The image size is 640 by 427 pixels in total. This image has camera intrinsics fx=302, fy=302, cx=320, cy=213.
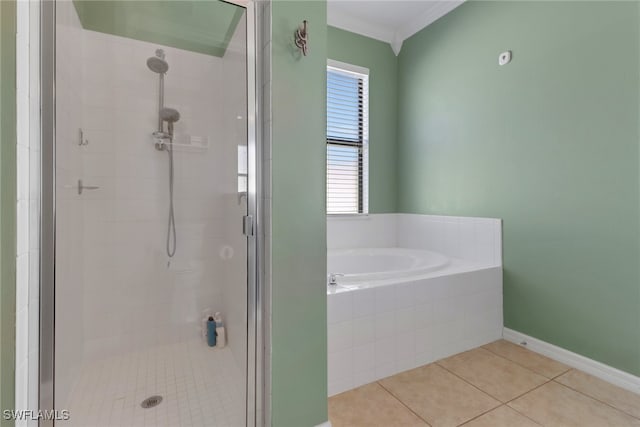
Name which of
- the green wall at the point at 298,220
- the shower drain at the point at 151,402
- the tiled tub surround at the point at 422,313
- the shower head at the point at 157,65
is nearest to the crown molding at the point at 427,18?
the tiled tub surround at the point at 422,313

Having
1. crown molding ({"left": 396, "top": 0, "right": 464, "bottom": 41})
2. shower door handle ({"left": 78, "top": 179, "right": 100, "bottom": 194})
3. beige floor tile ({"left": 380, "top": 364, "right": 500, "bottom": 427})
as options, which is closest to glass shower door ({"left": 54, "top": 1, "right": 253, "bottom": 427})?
shower door handle ({"left": 78, "top": 179, "right": 100, "bottom": 194})

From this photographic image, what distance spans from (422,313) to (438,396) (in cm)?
44

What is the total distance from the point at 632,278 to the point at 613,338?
1.18ft

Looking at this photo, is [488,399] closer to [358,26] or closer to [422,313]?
[422,313]

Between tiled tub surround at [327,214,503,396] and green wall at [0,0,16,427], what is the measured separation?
1.15 m

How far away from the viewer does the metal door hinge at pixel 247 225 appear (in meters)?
1.25

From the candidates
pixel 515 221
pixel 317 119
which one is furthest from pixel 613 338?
pixel 317 119

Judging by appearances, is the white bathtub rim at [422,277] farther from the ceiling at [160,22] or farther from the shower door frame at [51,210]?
the ceiling at [160,22]

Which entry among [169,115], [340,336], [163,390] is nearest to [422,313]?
[340,336]

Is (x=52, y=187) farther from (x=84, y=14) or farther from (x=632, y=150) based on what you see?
(x=632, y=150)

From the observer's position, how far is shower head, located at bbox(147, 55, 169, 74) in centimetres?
181

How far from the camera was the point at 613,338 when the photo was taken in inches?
66.7

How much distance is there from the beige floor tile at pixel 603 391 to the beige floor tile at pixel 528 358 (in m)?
0.06

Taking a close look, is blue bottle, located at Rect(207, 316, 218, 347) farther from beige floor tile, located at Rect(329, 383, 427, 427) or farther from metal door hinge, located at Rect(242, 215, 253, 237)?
metal door hinge, located at Rect(242, 215, 253, 237)
